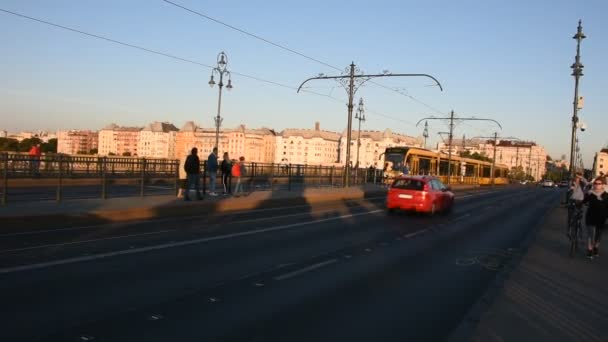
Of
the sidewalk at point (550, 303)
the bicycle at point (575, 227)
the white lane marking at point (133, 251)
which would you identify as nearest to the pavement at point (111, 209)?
the white lane marking at point (133, 251)

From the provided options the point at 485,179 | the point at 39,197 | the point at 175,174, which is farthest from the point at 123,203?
the point at 485,179

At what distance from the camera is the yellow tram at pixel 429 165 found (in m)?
43.2

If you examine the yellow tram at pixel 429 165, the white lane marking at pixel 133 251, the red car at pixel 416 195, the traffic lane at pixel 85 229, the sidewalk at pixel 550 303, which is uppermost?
the yellow tram at pixel 429 165

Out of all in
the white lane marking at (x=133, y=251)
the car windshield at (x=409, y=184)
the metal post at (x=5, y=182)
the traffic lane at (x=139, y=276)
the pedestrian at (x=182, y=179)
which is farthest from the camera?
the car windshield at (x=409, y=184)

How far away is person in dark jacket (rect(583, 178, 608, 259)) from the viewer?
36.0ft

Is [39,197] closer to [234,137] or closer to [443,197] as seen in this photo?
[443,197]

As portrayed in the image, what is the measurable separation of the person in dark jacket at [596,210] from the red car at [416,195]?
29.5 ft

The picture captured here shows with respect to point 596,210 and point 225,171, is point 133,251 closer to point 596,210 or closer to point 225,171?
point 596,210

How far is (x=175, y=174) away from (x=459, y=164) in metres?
41.7

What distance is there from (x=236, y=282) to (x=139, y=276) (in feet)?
4.51

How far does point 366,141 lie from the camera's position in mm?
181750

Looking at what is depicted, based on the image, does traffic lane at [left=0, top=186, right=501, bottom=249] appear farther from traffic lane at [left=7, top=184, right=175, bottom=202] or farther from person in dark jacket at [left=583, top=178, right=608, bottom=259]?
person in dark jacket at [left=583, top=178, right=608, bottom=259]

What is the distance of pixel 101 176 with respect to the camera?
19.1 metres

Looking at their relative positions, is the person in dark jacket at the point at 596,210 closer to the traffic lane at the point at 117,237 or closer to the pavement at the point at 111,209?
the traffic lane at the point at 117,237
